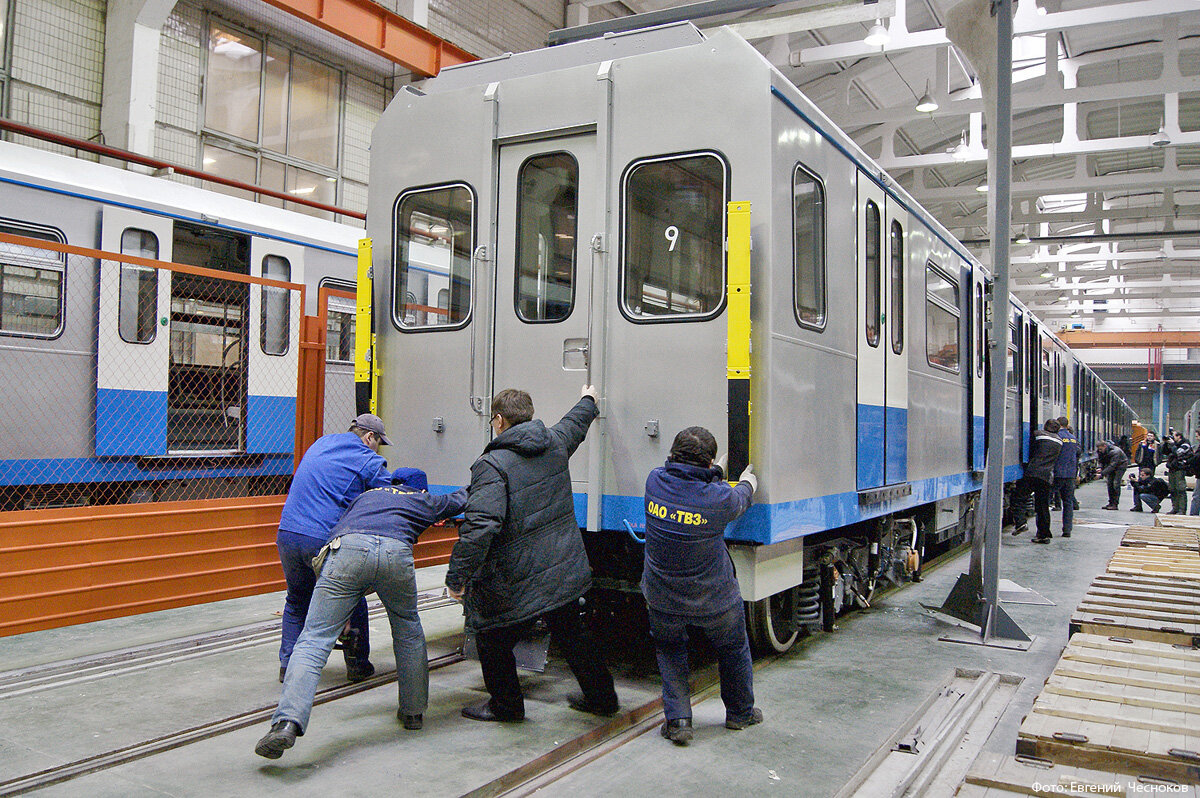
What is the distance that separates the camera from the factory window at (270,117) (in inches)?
535

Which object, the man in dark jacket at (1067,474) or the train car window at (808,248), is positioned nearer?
the train car window at (808,248)

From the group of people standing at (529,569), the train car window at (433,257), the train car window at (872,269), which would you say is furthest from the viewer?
the train car window at (872,269)

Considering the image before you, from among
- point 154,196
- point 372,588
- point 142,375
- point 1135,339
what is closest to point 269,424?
point 142,375

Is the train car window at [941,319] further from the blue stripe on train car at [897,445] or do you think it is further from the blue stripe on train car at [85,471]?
the blue stripe on train car at [85,471]

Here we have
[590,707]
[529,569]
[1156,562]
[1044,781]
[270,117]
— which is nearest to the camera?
[1044,781]

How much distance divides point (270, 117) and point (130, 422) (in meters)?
8.29

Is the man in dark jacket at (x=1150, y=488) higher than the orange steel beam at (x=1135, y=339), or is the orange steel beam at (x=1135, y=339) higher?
the orange steel beam at (x=1135, y=339)

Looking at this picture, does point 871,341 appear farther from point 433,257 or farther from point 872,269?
point 433,257

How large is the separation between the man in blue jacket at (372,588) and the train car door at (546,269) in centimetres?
95

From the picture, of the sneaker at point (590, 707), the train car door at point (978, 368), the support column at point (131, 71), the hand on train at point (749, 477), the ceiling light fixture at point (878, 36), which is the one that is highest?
the ceiling light fixture at point (878, 36)

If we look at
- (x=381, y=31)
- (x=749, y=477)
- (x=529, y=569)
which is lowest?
(x=529, y=569)

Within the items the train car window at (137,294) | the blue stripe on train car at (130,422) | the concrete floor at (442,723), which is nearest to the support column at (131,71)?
the train car window at (137,294)

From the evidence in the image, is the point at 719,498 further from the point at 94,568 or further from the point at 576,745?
the point at 94,568

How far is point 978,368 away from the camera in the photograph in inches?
373
